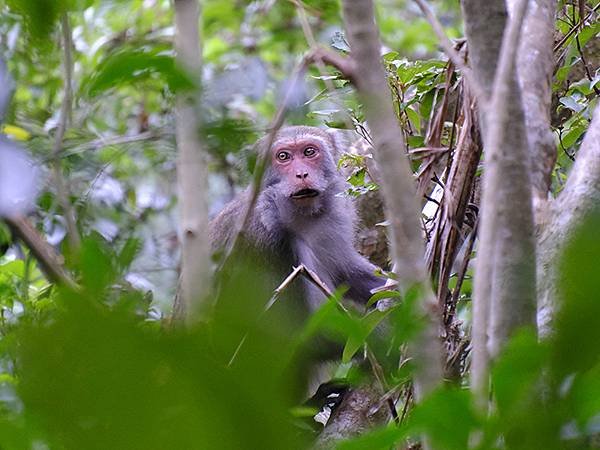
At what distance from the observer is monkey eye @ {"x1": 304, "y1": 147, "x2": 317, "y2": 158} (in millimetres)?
4938

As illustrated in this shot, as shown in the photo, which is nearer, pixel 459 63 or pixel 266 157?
pixel 266 157

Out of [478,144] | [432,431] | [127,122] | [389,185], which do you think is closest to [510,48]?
[389,185]

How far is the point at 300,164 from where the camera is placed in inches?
190

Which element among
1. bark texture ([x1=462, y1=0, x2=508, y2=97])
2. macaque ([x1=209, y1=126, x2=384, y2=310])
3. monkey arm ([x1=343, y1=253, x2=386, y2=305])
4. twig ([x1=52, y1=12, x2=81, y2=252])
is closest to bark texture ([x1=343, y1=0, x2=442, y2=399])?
bark texture ([x1=462, y1=0, x2=508, y2=97])

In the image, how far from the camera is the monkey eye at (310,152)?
4938mm

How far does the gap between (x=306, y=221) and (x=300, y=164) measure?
315 millimetres

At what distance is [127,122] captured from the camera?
6762 millimetres

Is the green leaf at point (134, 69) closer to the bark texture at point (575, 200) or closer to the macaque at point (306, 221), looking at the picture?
the bark texture at point (575, 200)

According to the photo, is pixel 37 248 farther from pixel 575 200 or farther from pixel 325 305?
pixel 575 200

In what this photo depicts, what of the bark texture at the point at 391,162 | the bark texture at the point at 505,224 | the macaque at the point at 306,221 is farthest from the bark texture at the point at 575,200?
the macaque at the point at 306,221

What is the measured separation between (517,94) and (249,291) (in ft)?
2.88

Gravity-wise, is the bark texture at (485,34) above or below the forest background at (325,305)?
above

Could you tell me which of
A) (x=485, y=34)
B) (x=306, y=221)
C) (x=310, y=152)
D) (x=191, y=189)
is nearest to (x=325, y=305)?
(x=485, y=34)

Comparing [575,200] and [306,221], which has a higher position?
[575,200]
